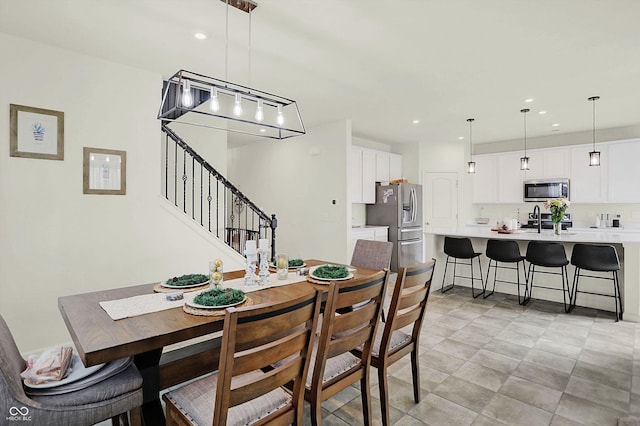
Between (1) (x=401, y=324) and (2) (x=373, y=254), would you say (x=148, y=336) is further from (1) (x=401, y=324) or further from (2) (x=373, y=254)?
(2) (x=373, y=254)

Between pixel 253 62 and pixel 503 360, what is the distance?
11.3 ft

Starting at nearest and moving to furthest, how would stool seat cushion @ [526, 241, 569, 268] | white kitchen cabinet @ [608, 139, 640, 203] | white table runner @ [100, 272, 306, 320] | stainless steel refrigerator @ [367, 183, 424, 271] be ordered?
1. white table runner @ [100, 272, 306, 320]
2. stool seat cushion @ [526, 241, 569, 268]
3. white kitchen cabinet @ [608, 139, 640, 203]
4. stainless steel refrigerator @ [367, 183, 424, 271]

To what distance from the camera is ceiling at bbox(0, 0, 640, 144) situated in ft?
7.70

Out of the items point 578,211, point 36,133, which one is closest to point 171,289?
point 36,133

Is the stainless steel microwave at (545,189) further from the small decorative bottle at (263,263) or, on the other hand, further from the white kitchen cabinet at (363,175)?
the small decorative bottle at (263,263)

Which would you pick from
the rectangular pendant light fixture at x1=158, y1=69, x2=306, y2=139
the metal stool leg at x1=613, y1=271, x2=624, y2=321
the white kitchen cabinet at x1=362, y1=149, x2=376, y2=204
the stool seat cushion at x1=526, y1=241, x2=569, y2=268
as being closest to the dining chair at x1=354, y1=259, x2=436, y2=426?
the rectangular pendant light fixture at x1=158, y1=69, x2=306, y2=139

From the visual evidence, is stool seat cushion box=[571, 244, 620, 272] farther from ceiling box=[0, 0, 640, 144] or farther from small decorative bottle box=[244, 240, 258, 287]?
small decorative bottle box=[244, 240, 258, 287]

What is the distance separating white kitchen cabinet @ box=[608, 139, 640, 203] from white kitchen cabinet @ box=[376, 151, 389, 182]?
372cm

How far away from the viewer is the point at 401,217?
6066mm

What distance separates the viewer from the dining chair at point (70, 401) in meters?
1.18

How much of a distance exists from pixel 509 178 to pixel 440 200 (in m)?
1.38

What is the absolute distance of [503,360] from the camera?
110 inches

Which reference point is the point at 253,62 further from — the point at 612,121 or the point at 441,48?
the point at 612,121

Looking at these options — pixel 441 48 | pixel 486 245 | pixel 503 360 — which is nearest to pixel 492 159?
pixel 486 245
